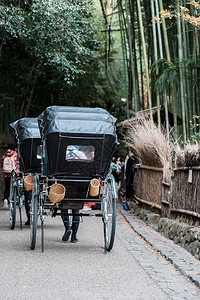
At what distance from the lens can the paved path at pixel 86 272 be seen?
5.22 meters

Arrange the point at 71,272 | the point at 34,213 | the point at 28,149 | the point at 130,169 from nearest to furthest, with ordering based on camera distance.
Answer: the point at 71,272 < the point at 34,213 < the point at 28,149 < the point at 130,169

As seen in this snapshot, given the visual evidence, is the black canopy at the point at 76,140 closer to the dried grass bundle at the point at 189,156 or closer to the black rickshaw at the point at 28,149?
the dried grass bundle at the point at 189,156

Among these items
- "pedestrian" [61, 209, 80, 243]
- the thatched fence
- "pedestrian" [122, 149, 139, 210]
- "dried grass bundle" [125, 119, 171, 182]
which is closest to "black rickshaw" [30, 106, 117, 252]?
"pedestrian" [61, 209, 80, 243]

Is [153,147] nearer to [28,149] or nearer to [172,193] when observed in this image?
[172,193]

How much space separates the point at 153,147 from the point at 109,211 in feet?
16.7

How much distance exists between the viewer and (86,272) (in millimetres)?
6207

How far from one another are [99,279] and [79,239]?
324cm

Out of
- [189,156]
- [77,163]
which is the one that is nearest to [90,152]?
[77,163]

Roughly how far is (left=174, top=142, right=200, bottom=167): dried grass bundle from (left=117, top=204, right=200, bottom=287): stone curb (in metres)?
1.33

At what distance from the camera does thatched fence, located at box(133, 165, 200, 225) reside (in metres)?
8.84

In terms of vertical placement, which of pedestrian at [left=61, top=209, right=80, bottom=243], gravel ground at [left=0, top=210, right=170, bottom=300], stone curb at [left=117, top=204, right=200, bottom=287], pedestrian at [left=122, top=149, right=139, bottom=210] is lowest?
stone curb at [left=117, top=204, right=200, bottom=287]

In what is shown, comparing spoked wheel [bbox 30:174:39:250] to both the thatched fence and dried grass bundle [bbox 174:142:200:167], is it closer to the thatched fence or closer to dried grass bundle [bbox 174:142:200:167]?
the thatched fence

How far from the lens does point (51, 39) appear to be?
15.4 meters

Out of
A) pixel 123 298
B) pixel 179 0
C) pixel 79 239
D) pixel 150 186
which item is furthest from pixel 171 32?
pixel 123 298
